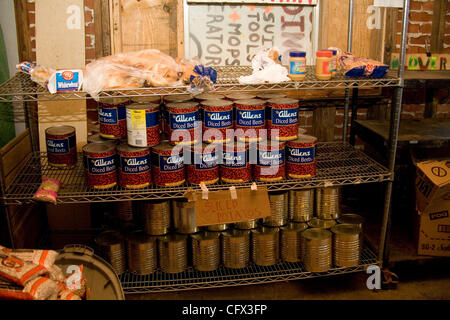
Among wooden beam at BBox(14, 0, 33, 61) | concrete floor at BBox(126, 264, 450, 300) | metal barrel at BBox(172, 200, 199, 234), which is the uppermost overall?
wooden beam at BBox(14, 0, 33, 61)

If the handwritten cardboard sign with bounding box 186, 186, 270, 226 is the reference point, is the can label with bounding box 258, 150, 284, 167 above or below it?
above

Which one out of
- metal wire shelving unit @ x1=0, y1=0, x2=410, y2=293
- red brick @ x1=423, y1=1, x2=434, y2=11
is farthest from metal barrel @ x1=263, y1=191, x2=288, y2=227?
red brick @ x1=423, y1=1, x2=434, y2=11

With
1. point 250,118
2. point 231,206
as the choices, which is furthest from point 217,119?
point 231,206

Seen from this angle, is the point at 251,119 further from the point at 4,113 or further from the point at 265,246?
the point at 4,113

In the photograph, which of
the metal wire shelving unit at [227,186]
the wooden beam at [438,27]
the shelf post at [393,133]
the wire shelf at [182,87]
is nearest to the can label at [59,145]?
the metal wire shelving unit at [227,186]

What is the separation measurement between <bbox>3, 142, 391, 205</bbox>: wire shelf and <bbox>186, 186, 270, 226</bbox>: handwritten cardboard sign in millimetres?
48

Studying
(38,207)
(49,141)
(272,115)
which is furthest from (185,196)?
(38,207)

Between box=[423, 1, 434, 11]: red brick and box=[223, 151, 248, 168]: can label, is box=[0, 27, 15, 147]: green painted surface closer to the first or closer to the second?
box=[223, 151, 248, 168]: can label

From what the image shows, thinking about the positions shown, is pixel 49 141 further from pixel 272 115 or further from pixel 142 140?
pixel 272 115

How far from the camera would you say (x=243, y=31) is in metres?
2.83

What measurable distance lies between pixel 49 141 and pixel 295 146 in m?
1.25

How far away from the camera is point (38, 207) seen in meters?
2.75

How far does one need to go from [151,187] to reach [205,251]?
0.46 metres

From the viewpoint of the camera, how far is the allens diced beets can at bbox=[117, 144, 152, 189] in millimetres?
2158
